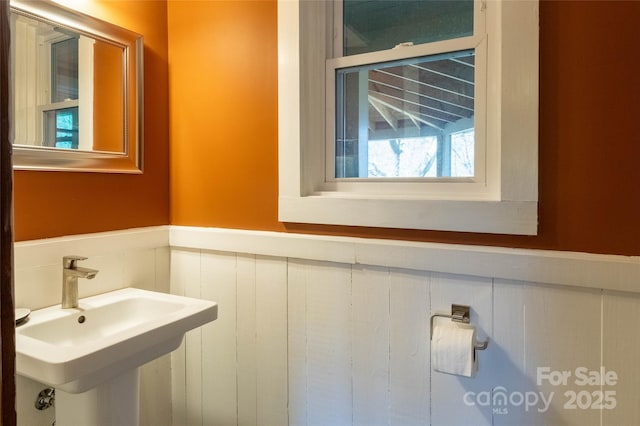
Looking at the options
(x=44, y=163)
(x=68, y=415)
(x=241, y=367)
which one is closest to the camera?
(x=68, y=415)

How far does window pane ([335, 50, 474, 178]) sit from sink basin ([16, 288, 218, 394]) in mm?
711

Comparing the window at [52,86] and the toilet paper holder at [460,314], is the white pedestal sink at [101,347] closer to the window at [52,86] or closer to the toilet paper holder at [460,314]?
the window at [52,86]

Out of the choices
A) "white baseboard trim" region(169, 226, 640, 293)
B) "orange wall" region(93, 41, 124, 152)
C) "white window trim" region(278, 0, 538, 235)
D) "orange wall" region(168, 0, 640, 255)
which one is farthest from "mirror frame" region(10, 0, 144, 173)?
"white window trim" region(278, 0, 538, 235)

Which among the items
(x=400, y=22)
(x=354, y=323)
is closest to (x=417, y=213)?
(x=354, y=323)

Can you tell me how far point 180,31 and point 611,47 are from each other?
1.44 m

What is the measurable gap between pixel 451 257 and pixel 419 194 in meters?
0.22

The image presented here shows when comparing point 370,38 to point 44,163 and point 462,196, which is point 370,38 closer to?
point 462,196

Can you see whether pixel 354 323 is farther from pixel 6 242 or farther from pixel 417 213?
pixel 6 242

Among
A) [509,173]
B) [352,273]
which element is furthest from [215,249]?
[509,173]

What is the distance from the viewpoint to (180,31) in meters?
1.54

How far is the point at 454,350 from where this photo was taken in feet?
3.16

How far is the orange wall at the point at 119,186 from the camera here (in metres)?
1.18

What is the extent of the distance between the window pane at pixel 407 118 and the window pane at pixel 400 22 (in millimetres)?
71

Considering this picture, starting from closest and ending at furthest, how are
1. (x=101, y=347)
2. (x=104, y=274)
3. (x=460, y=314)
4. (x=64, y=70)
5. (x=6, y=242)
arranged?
(x=6, y=242)
(x=101, y=347)
(x=460, y=314)
(x=64, y=70)
(x=104, y=274)
